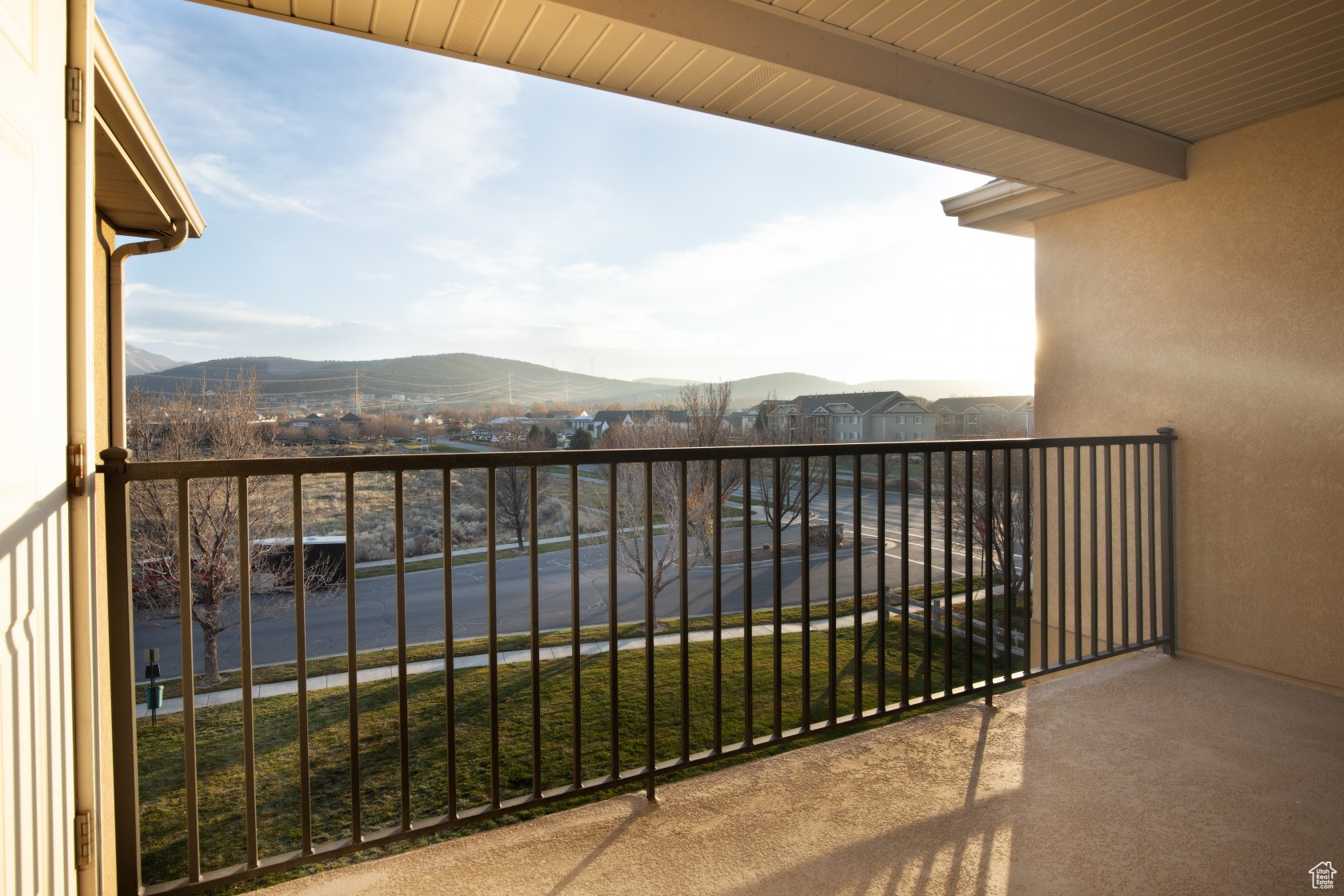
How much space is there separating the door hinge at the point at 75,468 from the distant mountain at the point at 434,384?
33.9ft

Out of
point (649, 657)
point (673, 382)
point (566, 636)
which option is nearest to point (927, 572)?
point (649, 657)

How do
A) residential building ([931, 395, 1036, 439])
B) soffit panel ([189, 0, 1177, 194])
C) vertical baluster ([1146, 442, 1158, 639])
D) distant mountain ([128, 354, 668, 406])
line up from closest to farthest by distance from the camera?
soffit panel ([189, 0, 1177, 194]), vertical baluster ([1146, 442, 1158, 639]), residential building ([931, 395, 1036, 439]), distant mountain ([128, 354, 668, 406])

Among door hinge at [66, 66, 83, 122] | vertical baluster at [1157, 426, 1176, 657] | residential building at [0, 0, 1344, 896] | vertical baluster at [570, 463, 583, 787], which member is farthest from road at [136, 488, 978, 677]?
door hinge at [66, 66, 83, 122]

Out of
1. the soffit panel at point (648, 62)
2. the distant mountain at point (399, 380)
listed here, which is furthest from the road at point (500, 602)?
the soffit panel at point (648, 62)

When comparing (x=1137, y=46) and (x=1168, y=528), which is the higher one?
(x=1137, y=46)

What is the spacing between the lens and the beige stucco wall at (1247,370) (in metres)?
2.73

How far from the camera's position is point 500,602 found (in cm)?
1939

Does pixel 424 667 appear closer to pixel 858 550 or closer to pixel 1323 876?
pixel 858 550

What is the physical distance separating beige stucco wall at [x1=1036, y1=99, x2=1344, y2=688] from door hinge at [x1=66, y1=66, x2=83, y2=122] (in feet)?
12.5

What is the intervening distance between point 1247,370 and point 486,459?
3166 millimetres

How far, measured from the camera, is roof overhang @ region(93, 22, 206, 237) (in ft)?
4.16

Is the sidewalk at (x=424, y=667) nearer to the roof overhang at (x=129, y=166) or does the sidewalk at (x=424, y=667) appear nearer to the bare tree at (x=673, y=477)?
the bare tree at (x=673, y=477)

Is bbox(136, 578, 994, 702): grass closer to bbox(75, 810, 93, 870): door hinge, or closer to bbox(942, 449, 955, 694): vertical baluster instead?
bbox(942, 449, 955, 694): vertical baluster

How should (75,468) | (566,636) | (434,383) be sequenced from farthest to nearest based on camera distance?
(434,383) → (566,636) → (75,468)
